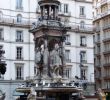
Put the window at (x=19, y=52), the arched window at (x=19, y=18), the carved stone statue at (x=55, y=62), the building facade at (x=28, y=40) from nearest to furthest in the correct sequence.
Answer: the carved stone statue at (x=55, y=62)
the building facade at (x=28, y=40)
the window at (x=19, y=52)
the arched window at (x=19, y=18)

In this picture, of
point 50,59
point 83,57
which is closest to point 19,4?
point 83,57

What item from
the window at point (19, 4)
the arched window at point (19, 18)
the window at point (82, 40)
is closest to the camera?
the arched window at point (19, 18)

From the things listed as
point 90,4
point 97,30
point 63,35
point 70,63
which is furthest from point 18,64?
point 63,35

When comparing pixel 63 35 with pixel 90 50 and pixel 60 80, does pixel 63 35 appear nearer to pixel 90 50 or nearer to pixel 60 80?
pixel 60 80

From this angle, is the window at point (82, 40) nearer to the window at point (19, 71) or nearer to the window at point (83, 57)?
the window at point (83, 57)

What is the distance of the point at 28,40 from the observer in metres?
76.0

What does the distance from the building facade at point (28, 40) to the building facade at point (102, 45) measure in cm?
897

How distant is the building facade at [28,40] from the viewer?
73.2m

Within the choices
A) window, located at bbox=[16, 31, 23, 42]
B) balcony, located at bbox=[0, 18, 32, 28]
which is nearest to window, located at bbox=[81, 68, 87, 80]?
window, located at bbox=[16, 31, 23, 42]

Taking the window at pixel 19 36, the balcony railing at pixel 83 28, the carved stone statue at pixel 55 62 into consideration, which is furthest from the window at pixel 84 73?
the carved stone statue at pixel 55 62

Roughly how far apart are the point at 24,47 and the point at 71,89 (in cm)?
4038

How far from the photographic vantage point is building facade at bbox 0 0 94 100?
73.2 meters

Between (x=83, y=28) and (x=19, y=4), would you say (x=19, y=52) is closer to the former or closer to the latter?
(x=19, y=4)

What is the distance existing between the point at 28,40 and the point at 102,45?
2426 centimetres
